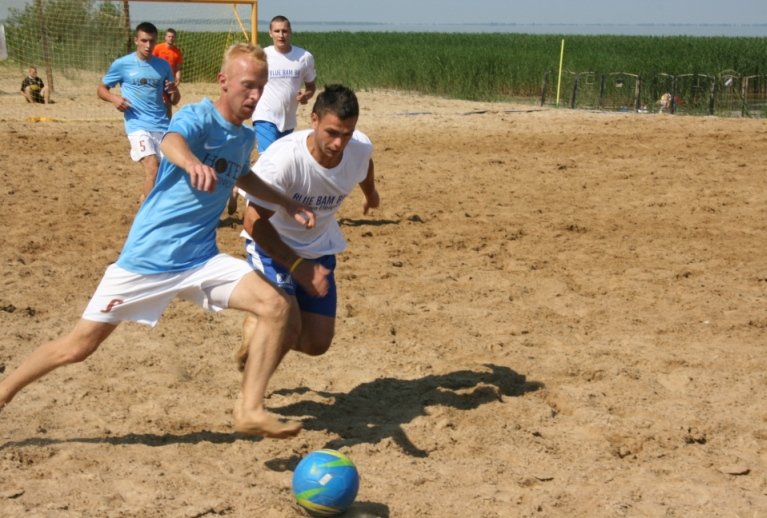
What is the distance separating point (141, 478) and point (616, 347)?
3.71 metres

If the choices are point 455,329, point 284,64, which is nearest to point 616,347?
point 455,329

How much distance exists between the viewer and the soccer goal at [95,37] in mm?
23094

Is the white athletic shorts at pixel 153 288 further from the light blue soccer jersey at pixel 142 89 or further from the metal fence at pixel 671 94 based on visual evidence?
the metal fence at pixel 671 94

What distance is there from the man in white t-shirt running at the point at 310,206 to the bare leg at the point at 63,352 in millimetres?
Result: 1010

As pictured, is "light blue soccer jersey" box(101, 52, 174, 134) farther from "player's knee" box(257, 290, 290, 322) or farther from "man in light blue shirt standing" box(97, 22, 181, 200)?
"player's knee" box(257, 290, 290, 322)

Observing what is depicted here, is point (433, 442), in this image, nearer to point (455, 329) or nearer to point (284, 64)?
point (455, 329)

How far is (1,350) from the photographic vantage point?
6.99 meters

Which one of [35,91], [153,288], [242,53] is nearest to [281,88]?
[242,53]

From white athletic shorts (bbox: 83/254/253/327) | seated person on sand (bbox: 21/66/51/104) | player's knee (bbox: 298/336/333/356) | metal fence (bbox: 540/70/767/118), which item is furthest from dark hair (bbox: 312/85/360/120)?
metal fence (bbox: 540/70/767/118)

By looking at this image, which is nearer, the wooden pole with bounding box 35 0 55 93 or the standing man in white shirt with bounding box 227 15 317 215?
the standing man in white shirt with bounding box 227 15 317 215

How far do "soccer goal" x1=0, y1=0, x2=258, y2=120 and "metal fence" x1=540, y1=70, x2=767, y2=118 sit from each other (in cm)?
845

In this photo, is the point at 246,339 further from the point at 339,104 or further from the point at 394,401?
the point at 339,104

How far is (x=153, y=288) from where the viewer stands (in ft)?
17.2

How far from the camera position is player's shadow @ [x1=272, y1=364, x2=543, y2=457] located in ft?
19.4
